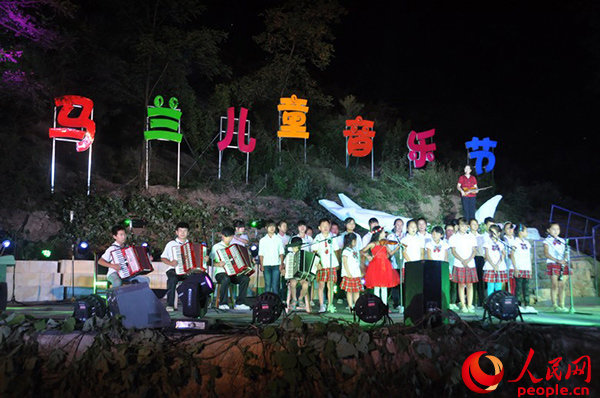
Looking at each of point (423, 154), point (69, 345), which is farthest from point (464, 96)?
point (69, 345)

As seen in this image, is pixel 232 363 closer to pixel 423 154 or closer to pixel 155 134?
pixel 155 134

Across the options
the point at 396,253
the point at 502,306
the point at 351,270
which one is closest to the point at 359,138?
the point at 396,253

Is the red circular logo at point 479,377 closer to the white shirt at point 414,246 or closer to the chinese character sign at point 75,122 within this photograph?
the white shirt at point 414,246

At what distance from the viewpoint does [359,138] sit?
19531 mm

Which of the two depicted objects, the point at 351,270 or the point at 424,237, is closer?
the point at 351,270

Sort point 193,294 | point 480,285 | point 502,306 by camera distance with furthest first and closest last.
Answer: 1. point 480,285
2. point 193,294
3. point 502,306

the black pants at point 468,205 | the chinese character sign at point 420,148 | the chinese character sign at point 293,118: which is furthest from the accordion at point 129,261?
the chinese character sign at point 420,148

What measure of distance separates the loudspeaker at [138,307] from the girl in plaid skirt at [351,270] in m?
4.25

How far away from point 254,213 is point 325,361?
39.0 feet

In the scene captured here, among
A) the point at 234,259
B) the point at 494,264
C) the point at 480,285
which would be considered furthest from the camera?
the point at 480,285

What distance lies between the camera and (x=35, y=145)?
17.5m

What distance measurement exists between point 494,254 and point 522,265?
1.91 ft

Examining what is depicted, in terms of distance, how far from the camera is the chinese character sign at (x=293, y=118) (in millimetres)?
18328

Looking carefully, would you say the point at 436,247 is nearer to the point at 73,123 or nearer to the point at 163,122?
the point at 163,122
